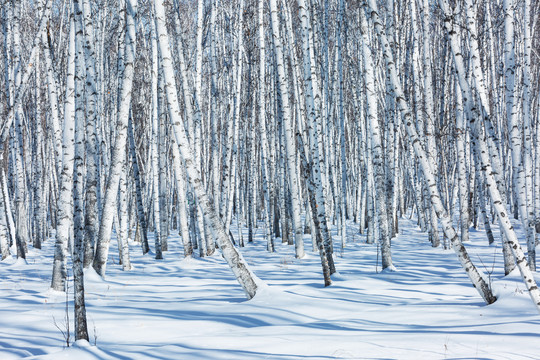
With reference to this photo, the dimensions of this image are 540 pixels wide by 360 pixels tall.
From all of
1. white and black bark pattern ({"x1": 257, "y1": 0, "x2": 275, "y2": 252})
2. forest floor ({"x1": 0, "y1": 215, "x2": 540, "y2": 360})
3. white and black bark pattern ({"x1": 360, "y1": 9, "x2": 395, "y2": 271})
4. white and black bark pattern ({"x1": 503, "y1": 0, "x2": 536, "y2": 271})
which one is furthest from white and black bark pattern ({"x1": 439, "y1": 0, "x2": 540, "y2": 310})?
white and black bark pattern ({"x1": 257, "y1": 0, "x2": 275, "y2": 252})

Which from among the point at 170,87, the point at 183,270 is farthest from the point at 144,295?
the point at 170,87

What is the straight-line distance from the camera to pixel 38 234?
1448 cm

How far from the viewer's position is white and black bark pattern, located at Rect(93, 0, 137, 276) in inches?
281

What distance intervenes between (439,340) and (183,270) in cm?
663

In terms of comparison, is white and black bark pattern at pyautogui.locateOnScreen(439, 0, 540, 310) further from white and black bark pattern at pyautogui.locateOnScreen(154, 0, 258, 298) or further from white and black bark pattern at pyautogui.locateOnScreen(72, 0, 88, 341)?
white and black bark pattern at pyautogui.locateOnScreen(72, 0, 88, 341)

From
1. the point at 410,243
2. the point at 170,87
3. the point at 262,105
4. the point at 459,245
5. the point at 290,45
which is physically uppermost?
the point at 290,45

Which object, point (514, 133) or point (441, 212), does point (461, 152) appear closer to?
point (514, 133)

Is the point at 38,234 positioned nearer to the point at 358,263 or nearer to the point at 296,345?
the point at 358,263

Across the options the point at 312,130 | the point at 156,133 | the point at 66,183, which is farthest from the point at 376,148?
the point at 156,133

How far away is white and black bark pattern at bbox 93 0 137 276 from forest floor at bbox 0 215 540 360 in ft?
2.02

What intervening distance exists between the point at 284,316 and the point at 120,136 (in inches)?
162

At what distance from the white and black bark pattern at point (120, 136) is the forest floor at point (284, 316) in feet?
2.02

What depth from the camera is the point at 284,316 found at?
5105mm

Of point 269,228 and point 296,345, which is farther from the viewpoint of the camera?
point 269,228
